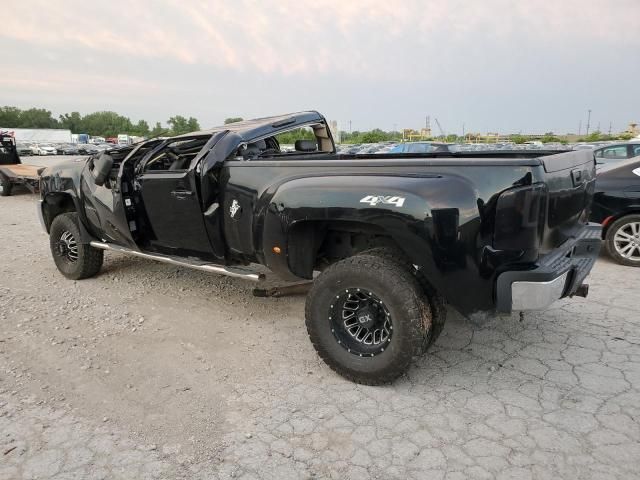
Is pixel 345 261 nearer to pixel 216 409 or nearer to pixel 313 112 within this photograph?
pixel 216 409

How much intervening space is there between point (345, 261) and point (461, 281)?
77cm

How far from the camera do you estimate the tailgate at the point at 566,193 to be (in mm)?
2865

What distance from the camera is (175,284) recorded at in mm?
5430

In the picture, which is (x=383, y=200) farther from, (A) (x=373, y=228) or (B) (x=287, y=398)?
(B) (x=287, y=398)

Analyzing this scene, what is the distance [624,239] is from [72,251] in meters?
6.72

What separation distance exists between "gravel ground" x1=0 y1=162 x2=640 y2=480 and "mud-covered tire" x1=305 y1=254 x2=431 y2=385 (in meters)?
0.17

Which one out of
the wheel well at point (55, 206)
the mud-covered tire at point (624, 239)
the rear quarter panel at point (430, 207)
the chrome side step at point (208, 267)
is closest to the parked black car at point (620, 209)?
the mud-covered tire at point (624, 239)

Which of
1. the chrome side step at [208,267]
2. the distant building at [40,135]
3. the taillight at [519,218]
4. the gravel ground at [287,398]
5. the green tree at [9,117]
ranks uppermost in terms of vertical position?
the green tree at [9,117]

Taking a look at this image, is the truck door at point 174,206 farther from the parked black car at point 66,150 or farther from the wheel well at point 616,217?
the parked black car at point 66,150

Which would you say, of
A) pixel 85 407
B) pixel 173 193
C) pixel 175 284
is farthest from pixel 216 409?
pixel 175 284

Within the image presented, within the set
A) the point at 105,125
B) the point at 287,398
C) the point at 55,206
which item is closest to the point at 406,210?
the point at 287,398

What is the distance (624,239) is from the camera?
19.6ft

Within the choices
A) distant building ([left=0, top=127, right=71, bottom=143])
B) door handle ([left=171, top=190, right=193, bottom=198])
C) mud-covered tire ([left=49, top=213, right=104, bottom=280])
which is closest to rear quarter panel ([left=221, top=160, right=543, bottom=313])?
door handle ([left=171, top=190, right=193, bottom=198])

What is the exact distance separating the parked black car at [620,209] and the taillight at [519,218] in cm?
396
